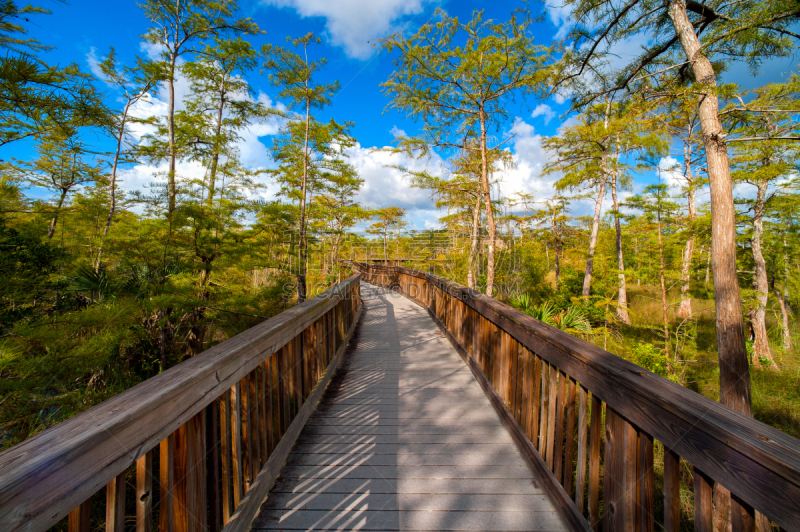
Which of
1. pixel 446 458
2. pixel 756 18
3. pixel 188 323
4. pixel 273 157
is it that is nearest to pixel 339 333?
pixel 446 458

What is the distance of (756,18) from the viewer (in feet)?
13.8

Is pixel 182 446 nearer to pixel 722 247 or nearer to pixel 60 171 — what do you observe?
pixel 722 247

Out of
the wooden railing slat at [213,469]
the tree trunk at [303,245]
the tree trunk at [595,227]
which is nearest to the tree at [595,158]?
the tree trunk at [595,227]

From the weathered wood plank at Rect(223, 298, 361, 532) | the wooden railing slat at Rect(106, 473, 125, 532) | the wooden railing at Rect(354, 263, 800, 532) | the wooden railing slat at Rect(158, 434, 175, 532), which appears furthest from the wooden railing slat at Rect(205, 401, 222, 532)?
the wooden railing at Rect(354, 263, 800, 532)

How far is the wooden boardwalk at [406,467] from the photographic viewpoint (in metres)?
1.82

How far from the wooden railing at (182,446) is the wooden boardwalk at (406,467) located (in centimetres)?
23

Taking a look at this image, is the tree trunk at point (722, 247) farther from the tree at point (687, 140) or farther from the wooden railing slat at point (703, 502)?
the wooden railing slat at point (703, 502)

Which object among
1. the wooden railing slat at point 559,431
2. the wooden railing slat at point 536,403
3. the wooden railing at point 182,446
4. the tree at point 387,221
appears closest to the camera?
the wooden railing at point 182,446

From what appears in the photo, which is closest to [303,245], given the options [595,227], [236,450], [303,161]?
[303,161]

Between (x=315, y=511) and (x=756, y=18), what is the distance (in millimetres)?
7531

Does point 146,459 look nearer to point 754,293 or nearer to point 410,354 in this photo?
point 410,354

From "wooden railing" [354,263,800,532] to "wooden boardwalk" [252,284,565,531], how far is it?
0.24 m

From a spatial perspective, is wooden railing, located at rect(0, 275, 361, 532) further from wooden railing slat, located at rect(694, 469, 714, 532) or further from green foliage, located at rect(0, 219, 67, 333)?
green foliage, located at rect(0, 219, 67, 333)

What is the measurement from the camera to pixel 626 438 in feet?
4.55
